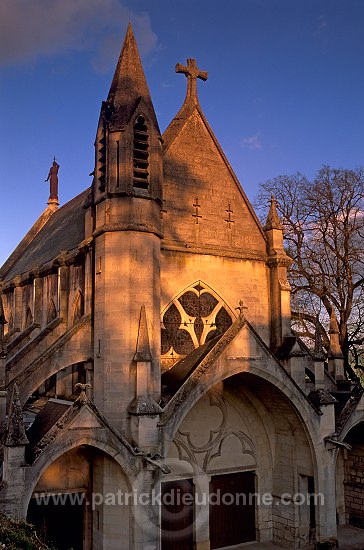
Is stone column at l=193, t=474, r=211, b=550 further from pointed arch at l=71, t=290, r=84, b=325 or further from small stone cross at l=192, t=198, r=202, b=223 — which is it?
small stone cross at l=192, t=198, r=202, b=223

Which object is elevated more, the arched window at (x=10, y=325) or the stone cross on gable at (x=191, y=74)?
the stone cross on gable at (x=191, y=74)

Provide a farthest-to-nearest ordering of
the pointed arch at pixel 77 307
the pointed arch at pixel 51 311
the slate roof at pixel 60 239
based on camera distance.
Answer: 1. the slate roof at pixel 60 239
2. the pointed arch at pixel 51 311
3. the pointed arch at pixel 77 307

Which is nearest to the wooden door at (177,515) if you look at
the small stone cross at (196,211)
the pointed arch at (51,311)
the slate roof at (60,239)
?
the pointed arch at (51,311)

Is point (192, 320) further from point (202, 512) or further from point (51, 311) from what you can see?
point (202, 512)

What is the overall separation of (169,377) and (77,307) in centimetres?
354

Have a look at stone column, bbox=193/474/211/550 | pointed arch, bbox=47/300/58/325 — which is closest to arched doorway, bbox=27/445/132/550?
stone column, bbox=193/474/211/550

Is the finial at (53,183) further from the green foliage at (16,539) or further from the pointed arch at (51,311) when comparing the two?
the green foliage at (16,539)

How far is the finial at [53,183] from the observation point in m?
32.6

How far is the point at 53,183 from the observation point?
3369 cm

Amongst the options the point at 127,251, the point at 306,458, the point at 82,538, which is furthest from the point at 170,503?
the point at 127,251

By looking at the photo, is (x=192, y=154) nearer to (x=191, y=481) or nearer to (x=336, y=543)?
(x=191, y=481)

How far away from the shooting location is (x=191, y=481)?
15.5 metres

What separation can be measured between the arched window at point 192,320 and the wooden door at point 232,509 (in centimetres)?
394

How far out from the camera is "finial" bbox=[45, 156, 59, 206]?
107 ft
